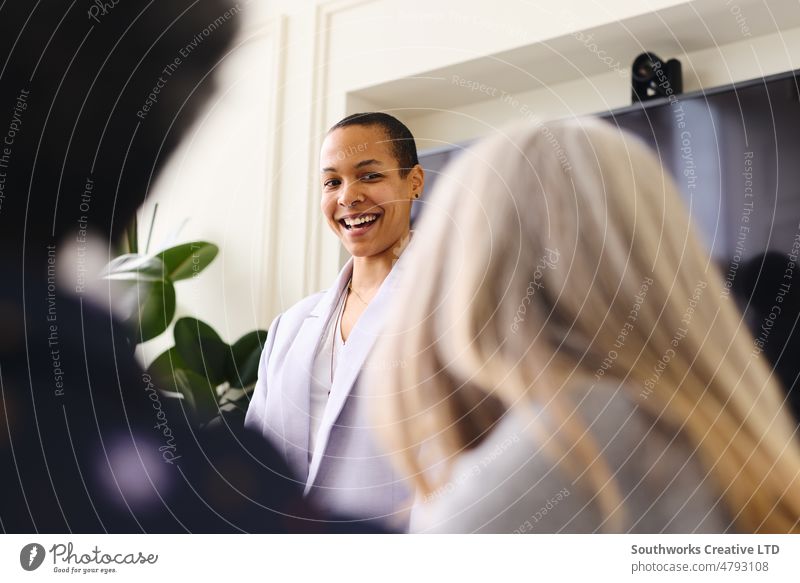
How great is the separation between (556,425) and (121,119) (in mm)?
534

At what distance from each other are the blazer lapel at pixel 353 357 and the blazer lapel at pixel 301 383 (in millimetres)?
13

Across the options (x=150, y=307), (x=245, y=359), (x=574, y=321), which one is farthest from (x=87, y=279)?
(x=574, y=321)

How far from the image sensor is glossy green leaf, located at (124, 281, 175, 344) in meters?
0.85

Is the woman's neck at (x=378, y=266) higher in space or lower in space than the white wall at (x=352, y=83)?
lower

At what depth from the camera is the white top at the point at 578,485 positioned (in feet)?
2.14

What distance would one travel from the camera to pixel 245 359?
2.64 ft

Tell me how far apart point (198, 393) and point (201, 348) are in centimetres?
6

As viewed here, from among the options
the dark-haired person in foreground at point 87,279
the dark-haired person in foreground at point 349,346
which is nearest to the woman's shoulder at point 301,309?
the dark-haired person in foreground at point 349,346

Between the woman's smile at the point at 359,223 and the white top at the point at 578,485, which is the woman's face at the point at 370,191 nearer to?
the woman's smile at the point at 359,223

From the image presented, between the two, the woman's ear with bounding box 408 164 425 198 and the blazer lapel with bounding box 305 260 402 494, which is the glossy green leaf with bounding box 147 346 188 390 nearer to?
the blazer lapel with bounding box 305 260 402 494

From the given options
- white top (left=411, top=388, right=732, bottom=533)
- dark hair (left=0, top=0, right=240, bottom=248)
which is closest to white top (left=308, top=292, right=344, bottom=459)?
white top (left=411, top=388, right=732, bottom=533)

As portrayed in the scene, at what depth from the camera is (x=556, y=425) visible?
2.24 ft
